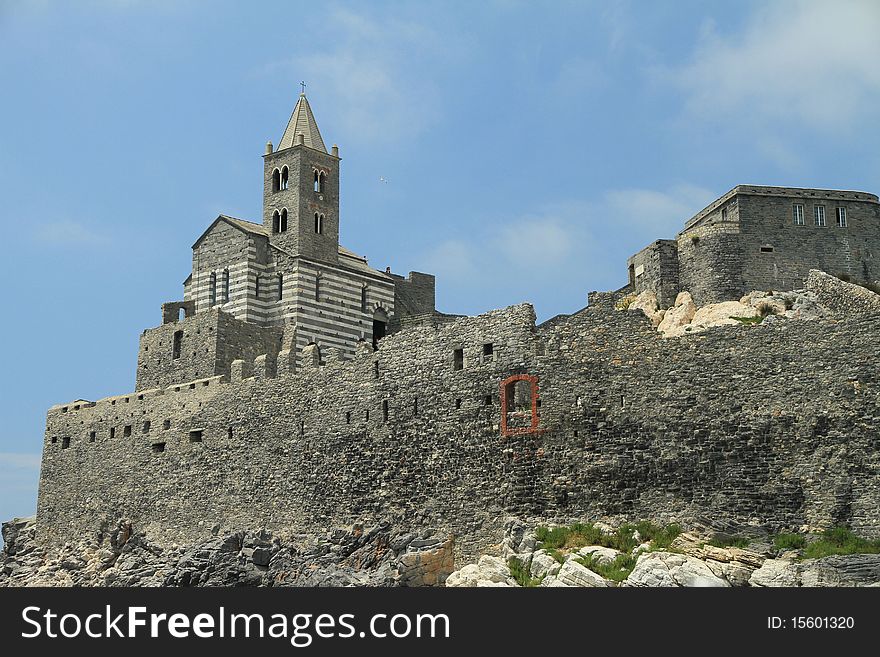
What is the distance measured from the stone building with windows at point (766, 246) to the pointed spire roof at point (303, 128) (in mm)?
19064

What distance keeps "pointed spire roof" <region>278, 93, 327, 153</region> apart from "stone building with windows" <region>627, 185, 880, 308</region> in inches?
751

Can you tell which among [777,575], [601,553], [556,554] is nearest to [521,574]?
[556,554]

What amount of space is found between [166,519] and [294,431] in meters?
8.23

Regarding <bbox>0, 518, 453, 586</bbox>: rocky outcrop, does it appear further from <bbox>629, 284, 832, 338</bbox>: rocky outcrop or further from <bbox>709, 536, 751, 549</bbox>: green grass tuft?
<bbox>629, 284, 832, 338</bbox>: rocky outcrop

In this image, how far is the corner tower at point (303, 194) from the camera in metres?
62.0

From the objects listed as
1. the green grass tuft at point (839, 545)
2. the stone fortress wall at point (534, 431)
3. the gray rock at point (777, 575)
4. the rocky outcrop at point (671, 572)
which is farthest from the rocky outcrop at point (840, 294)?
the rocky outcrop at point (671, 572)

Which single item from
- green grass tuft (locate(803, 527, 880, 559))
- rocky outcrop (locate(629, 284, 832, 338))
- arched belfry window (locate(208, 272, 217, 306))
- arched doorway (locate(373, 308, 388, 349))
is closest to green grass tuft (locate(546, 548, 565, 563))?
green grass tuft (locate(803, 527, 880, 559))

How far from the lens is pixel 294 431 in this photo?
50.2 meters

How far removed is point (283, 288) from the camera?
6050 centimetres

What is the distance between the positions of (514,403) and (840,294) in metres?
11.4

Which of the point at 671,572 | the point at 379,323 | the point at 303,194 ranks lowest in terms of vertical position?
the point at 671,572

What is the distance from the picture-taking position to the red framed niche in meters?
42.1

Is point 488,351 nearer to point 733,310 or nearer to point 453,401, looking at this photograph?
point 453,401

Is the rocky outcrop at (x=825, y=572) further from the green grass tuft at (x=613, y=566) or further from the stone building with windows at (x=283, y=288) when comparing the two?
the stone building with windows at (x=283, y=288)
